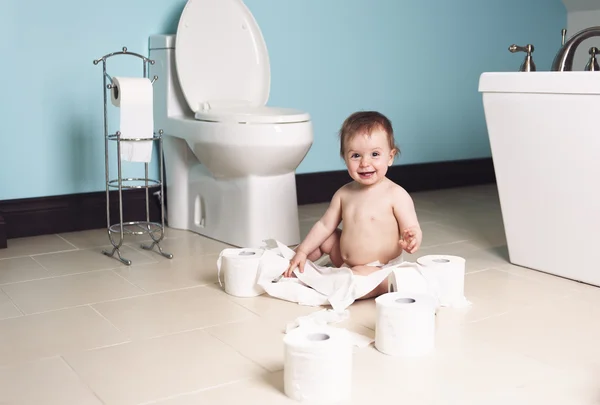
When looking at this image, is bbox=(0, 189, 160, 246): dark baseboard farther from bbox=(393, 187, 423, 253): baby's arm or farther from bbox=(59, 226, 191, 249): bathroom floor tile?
bbox=(393, 187, 423, 253): baby's arm

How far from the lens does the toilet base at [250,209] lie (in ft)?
8.29

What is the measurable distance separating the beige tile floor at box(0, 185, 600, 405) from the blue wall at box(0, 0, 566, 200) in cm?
47

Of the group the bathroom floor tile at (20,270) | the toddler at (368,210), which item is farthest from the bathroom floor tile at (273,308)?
the bathroom floor tile at (20,270)

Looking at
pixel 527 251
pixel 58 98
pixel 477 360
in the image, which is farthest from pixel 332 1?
pixel 477 360

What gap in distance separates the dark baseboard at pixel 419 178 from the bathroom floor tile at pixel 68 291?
4.48 feet

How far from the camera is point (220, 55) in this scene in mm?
2793

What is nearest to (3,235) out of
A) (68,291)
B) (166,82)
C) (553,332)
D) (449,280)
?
(68,291)

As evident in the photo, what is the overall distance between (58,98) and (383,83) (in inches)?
61.5

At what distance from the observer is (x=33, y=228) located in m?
2.76

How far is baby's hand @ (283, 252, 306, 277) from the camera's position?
6.76 ft

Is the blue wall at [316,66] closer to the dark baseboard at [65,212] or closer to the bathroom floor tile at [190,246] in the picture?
the dark baseboard at [65,212]

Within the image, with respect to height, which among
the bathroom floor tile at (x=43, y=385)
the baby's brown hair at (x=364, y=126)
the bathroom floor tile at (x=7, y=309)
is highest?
the baby's brown hair at (x=364, y=126)

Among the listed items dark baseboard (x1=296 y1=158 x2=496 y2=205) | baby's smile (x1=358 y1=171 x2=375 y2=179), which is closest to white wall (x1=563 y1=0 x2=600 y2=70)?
dark baseboard (x1=296 y1=158 x2=496 y2=205)

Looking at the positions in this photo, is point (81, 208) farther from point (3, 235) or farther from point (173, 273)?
point (173, 273)
